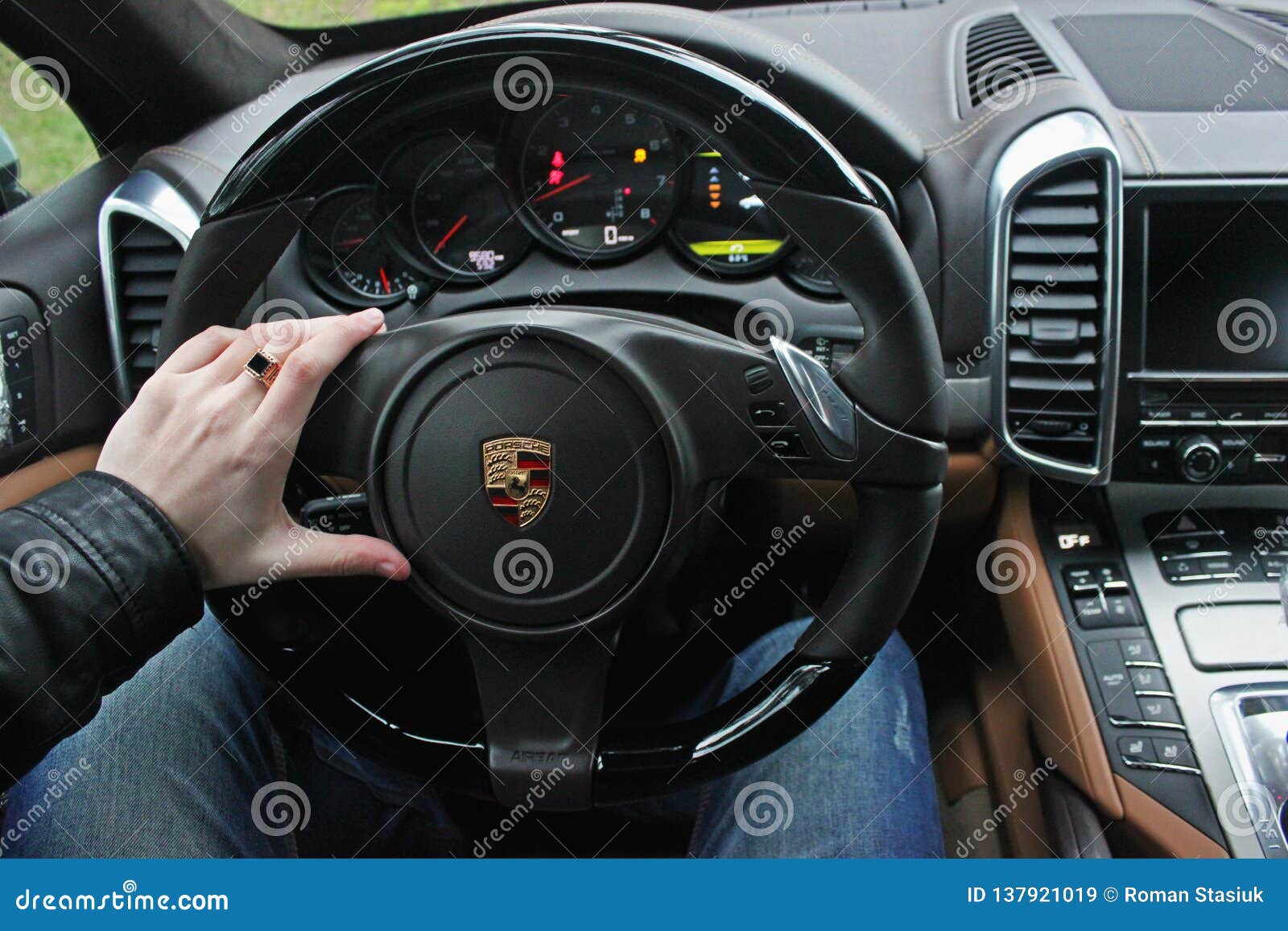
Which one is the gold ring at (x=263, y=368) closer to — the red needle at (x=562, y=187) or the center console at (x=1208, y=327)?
the red needle at (x=562, y=187)

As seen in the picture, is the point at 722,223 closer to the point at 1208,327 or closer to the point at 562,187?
the point at 562,187

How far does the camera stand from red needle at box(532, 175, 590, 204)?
4.54 feet

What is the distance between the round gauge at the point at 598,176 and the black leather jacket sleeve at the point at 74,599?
0.72m

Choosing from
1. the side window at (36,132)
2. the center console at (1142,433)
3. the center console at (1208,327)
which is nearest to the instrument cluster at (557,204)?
the center console at (1142,433)

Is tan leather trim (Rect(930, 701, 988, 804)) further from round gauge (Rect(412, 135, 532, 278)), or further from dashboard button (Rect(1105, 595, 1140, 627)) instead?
round gauge (Rect(412, 135, 532, 278))

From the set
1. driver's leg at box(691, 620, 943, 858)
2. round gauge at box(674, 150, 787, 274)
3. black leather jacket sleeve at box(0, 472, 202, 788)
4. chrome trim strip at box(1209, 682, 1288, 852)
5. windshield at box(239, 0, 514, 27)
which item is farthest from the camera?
windshield at box(239, 0, 514, 27)

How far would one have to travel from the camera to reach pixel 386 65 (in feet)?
2.54

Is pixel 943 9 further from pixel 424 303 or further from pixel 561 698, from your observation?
pixel 561 698

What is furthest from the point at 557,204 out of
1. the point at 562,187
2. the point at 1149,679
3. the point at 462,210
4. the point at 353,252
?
the point at 1149,679

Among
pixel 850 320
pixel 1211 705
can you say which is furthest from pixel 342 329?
pixel 1211 705

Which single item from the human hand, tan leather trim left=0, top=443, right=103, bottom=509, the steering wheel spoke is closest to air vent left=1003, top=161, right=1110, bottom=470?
the steering wheel spoke

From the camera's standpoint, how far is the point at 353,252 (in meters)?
1.46

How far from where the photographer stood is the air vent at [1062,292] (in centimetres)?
125

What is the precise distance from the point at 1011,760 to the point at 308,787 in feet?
3.08
